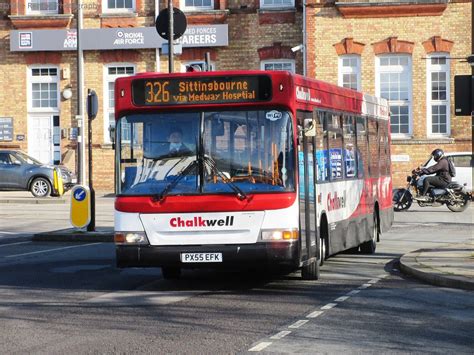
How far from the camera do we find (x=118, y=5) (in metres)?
43.3

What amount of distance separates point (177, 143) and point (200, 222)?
3.27 ft

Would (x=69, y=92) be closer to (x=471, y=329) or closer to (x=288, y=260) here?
(x=288, y=260)

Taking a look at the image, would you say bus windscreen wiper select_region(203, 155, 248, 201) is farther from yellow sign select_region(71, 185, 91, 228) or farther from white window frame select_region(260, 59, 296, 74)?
white window frame select_region(260, 59, 296, 74)

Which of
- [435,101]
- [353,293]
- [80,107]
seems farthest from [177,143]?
[435,101]

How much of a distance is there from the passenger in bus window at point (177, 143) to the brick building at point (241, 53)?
26985mm

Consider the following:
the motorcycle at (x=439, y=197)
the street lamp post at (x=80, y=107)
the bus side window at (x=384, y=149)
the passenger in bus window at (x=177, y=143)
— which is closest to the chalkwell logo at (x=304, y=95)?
the passenger in bus window at (x=177, y=143)

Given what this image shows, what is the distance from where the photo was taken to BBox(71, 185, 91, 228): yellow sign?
22906 millimetres

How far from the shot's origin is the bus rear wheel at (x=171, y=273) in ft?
51.5

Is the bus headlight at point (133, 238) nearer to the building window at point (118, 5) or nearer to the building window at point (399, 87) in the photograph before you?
the building window at point (399, 87)

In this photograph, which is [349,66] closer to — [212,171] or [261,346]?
[212,171]

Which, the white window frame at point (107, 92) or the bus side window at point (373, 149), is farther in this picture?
the white window frame at point (107, 92)

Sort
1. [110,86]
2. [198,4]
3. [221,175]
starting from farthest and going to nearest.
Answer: [110,86] < [198,4] < [221,175]

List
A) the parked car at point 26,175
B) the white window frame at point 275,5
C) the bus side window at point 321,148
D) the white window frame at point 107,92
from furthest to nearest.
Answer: the white window frame at point 107,92 < the white window frame at point 275,5 < the parked car at point 26,175 < the bus side window at point 321,148

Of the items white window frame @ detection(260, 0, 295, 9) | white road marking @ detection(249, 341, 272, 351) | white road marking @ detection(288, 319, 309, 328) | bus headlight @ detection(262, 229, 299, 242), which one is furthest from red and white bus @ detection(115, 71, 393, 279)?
white window frame @ detection(260, 0, 295, 9)
